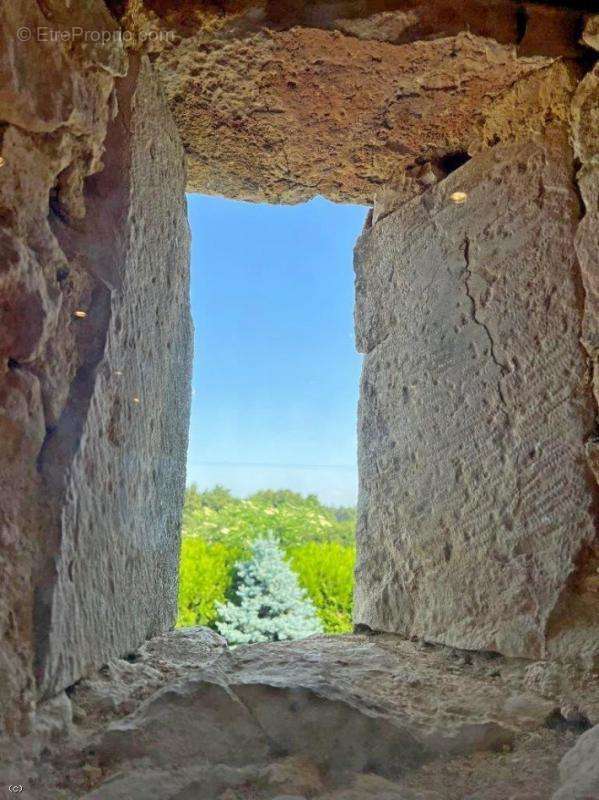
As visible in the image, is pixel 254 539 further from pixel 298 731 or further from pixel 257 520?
pixel 298 731

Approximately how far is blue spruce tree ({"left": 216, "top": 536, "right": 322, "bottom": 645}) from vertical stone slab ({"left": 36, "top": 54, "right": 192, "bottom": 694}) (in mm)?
2185

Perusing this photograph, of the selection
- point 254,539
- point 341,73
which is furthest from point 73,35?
point 254,539

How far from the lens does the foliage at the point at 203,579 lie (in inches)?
169

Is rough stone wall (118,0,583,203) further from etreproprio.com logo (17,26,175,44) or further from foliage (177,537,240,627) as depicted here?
foliage (177,537,240,627)

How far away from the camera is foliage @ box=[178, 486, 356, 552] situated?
15.9 feet

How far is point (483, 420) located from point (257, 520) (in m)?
3.45

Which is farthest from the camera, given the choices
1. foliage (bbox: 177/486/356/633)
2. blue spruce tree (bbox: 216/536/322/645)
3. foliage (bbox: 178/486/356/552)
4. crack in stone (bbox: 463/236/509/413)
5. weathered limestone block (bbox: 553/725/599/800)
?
foliage (bbox: 178/486/356/552)

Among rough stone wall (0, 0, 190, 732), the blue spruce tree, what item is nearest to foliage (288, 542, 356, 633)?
the blue spruce tree

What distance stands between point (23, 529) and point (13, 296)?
1.18 feet

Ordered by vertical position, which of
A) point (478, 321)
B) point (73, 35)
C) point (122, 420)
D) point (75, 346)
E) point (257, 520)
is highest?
point (73, 35)

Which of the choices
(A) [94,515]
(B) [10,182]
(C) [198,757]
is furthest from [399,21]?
(C) [198,757]

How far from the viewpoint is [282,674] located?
140 cm

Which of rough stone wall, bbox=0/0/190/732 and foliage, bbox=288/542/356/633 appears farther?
foliage, bbox=288/542/356/633

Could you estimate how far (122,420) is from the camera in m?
1.44
